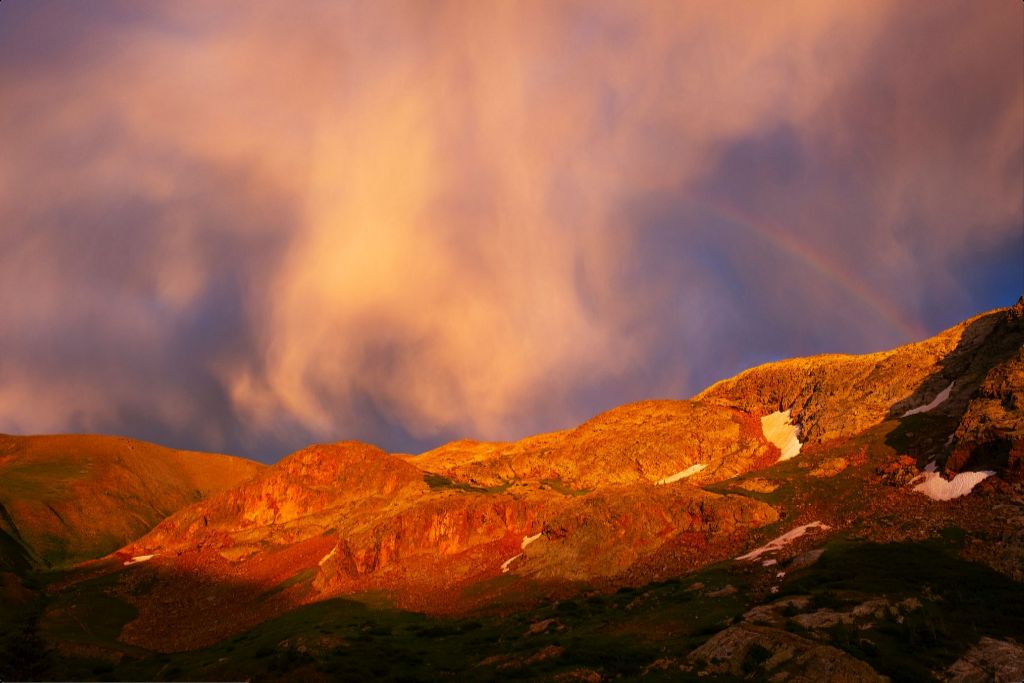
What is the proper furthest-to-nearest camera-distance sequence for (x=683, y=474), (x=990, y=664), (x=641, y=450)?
(x=641, y=450) → (x=683, y=474) → (x=990, y=664)

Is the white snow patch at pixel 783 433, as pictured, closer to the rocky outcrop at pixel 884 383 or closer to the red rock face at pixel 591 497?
the red rock face at pixel 591 497

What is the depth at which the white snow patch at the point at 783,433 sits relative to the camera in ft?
380

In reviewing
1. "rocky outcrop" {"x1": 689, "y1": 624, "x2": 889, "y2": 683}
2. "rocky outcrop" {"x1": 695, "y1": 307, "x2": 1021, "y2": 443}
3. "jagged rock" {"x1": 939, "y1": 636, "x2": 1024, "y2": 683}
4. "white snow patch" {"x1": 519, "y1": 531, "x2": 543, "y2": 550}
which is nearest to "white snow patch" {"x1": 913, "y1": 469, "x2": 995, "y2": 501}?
"rocky outcrop" {"x1": 695, "y1": 307, "x2": 1021, "y2": 443}

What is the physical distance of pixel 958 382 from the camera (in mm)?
98688

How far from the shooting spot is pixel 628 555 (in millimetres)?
78875

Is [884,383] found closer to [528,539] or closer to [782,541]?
[782,541]

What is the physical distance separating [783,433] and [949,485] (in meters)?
60.8

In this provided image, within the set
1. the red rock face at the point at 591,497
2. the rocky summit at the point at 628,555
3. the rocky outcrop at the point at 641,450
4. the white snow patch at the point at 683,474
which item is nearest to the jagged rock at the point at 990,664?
the rocky summit at the point at 628,555

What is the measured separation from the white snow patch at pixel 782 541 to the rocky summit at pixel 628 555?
80 centimetres

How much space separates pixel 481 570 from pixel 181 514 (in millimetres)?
101469

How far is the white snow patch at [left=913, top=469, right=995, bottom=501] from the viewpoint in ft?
209

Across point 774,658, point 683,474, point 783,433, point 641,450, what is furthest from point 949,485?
point 641,450

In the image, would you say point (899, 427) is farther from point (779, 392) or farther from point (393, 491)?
point (393, 491)

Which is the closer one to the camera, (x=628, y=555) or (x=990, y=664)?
(x=990, y=664)
